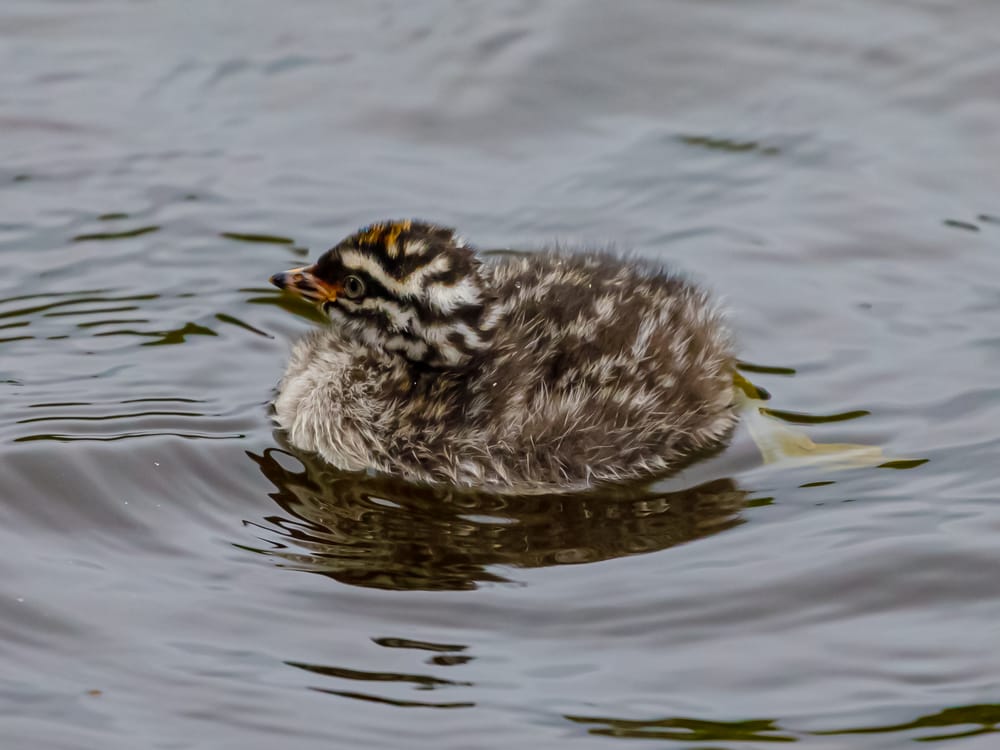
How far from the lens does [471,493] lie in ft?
22.4

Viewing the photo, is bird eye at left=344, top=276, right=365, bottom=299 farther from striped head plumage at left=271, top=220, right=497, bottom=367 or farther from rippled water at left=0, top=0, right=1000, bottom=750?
rippled water at left=0, top=0, right=1000, bottom=750

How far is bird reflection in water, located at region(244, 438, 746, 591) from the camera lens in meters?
6.19

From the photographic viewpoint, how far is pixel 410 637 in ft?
18.6

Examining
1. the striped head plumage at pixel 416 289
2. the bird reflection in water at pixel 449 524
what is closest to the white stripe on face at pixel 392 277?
the striped head plumage at pixel 416 289

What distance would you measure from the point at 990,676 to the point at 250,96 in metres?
6.67

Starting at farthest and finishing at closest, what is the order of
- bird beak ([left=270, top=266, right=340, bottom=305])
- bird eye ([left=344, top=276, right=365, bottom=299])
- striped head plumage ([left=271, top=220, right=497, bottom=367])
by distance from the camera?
bird beak ([left=270, top=266, right=340, bottom=305]) → bird eye ([left=344, top=276, right=365, bottom=299]) → striped head plumage ([left=271, top=220, right=497, bottom=367])

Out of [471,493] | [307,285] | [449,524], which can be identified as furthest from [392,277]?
[449,524]

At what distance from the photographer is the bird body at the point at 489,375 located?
270 inches

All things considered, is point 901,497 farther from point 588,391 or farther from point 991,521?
point 588,391


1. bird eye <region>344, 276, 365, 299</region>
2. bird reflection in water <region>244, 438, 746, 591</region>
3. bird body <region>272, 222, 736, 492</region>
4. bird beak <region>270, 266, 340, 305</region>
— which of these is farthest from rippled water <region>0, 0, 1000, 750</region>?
bird eye <region>344, 276, 365, 299</region>

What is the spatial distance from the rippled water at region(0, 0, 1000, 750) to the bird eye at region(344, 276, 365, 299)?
0.75m

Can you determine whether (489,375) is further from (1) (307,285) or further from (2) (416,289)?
(1) (307,285)

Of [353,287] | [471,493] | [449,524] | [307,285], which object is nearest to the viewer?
[449,524]

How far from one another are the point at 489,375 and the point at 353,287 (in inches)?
27.4
